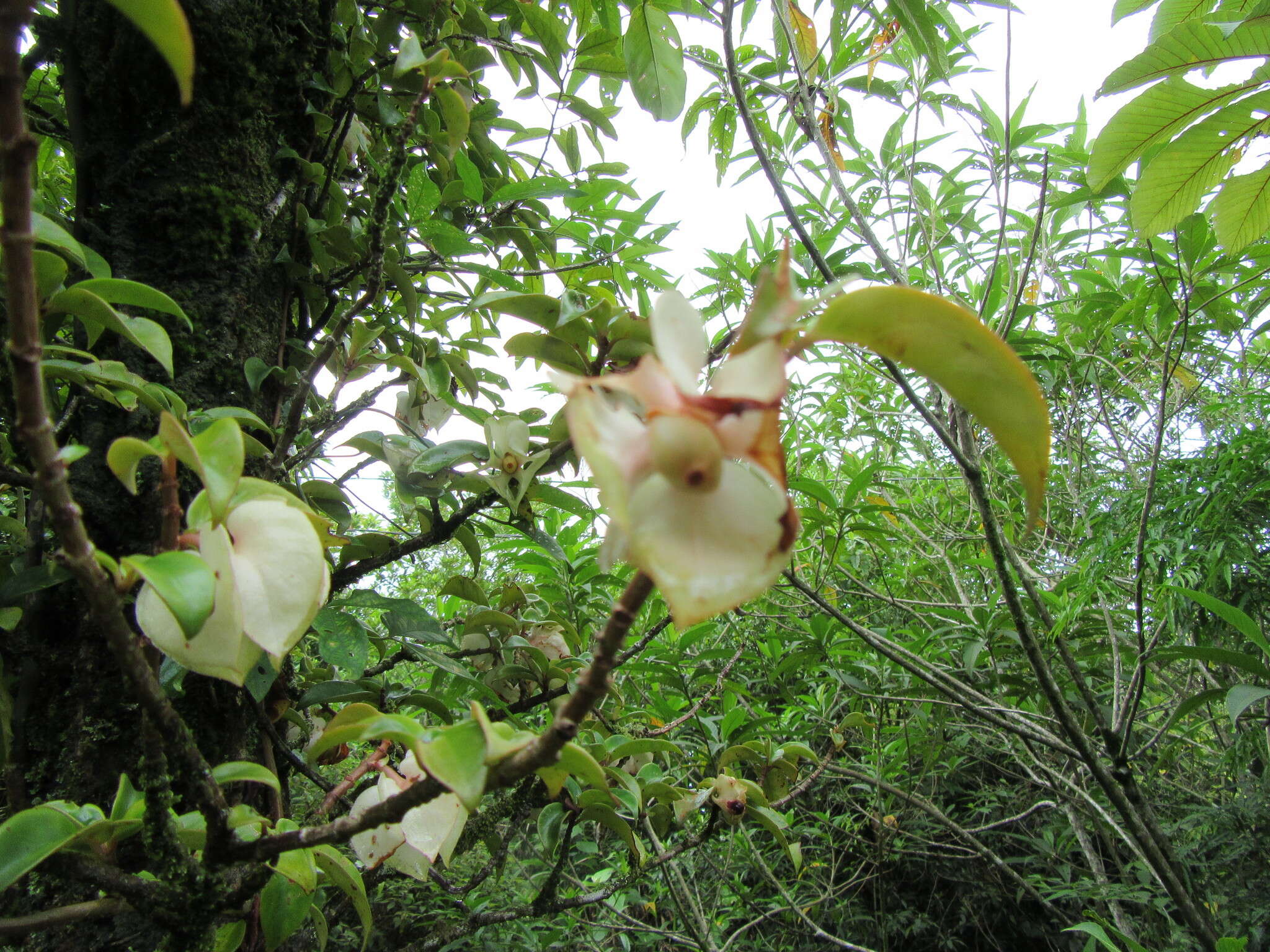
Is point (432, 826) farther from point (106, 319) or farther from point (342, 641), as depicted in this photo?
point (106, 319)

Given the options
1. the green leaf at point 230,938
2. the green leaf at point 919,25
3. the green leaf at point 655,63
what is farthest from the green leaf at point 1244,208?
the green leaf at point 230,938

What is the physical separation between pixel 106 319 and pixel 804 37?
0.95 m

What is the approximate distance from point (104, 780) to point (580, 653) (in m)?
0.61

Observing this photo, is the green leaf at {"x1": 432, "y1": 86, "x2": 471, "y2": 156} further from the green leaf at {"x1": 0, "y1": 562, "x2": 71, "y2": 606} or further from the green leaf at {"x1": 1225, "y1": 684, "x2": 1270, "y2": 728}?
the green leaf at {"x1": 1225, "y1": 684, "x2": 1270, "y2": 728}

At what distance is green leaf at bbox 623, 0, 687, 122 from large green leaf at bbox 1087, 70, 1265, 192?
42 centimetres

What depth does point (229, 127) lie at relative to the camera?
786mm

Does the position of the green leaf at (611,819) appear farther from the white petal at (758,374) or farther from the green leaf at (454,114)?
the green leaf at (454,114)

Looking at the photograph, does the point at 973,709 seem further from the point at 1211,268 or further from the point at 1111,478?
the point at 1111,478

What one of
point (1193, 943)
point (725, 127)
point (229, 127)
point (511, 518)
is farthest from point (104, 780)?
point (1193, 943)

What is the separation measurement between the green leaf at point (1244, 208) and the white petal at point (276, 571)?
88 centimetres

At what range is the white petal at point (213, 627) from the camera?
0.31m

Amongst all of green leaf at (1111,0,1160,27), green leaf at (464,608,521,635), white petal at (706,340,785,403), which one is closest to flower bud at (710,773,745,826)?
green leaf at (464,608,521,635)

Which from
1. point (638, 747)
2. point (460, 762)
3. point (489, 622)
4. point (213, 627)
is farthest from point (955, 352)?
point (489, 622)

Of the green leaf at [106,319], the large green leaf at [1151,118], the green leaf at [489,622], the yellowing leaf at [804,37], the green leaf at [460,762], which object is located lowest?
the green leaf at [460,762]
